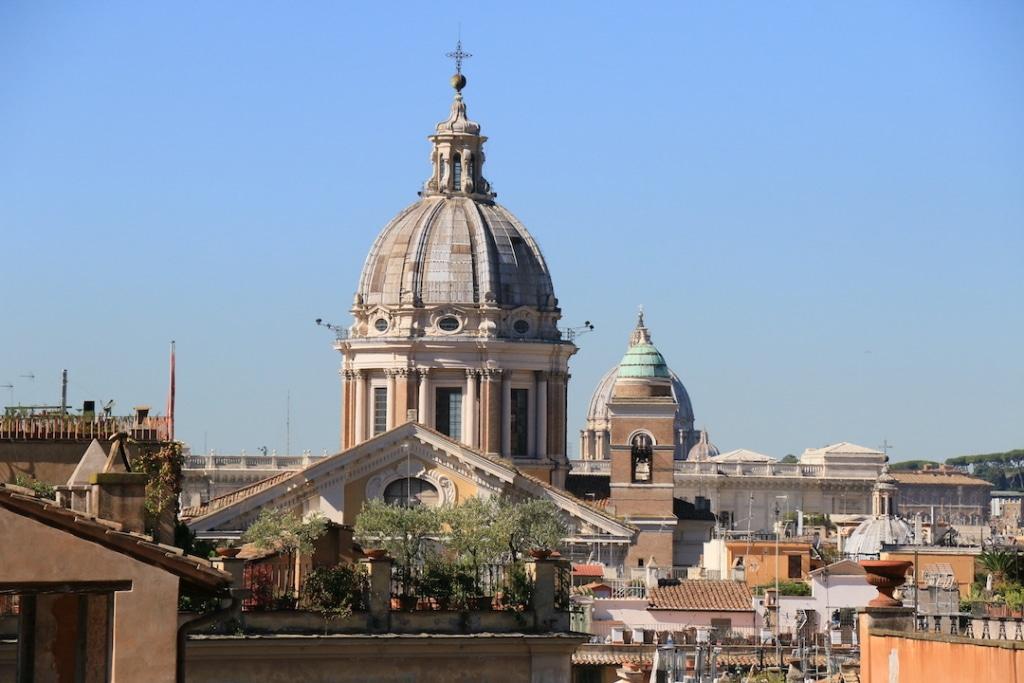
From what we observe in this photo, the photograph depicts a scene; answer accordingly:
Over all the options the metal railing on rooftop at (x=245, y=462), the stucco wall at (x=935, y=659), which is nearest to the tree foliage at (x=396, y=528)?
the stucco wall at (x=935, y=659)

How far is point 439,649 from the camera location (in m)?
40.9

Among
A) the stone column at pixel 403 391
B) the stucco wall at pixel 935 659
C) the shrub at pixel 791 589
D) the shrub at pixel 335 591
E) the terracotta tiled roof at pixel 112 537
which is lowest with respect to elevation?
the stucco wall at pixel 935 659

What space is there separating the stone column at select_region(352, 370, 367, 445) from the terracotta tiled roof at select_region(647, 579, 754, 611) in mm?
25658

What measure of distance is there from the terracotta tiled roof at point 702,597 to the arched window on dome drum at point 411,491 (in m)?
10.3

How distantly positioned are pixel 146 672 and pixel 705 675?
126 feet

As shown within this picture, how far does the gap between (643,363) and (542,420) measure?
23.5 ft

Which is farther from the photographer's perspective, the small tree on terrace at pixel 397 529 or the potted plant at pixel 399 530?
the small tree on terrace at pixel 397 529

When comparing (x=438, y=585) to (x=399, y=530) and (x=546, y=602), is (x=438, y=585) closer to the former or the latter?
(x=546, y=602)

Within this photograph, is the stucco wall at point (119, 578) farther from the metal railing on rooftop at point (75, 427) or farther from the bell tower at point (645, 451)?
the bell tower at point (645, 451)

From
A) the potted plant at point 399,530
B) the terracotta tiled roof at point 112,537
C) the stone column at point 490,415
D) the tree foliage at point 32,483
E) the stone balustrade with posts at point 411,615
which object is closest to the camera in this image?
the terracotta tiled roof at point 112,537

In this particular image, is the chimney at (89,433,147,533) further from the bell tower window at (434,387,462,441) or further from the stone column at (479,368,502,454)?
the bell tower window at (434,387,462,441)

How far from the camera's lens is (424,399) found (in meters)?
113

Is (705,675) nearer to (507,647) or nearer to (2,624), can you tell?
(507,647)

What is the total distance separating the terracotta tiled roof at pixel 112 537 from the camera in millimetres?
23609
